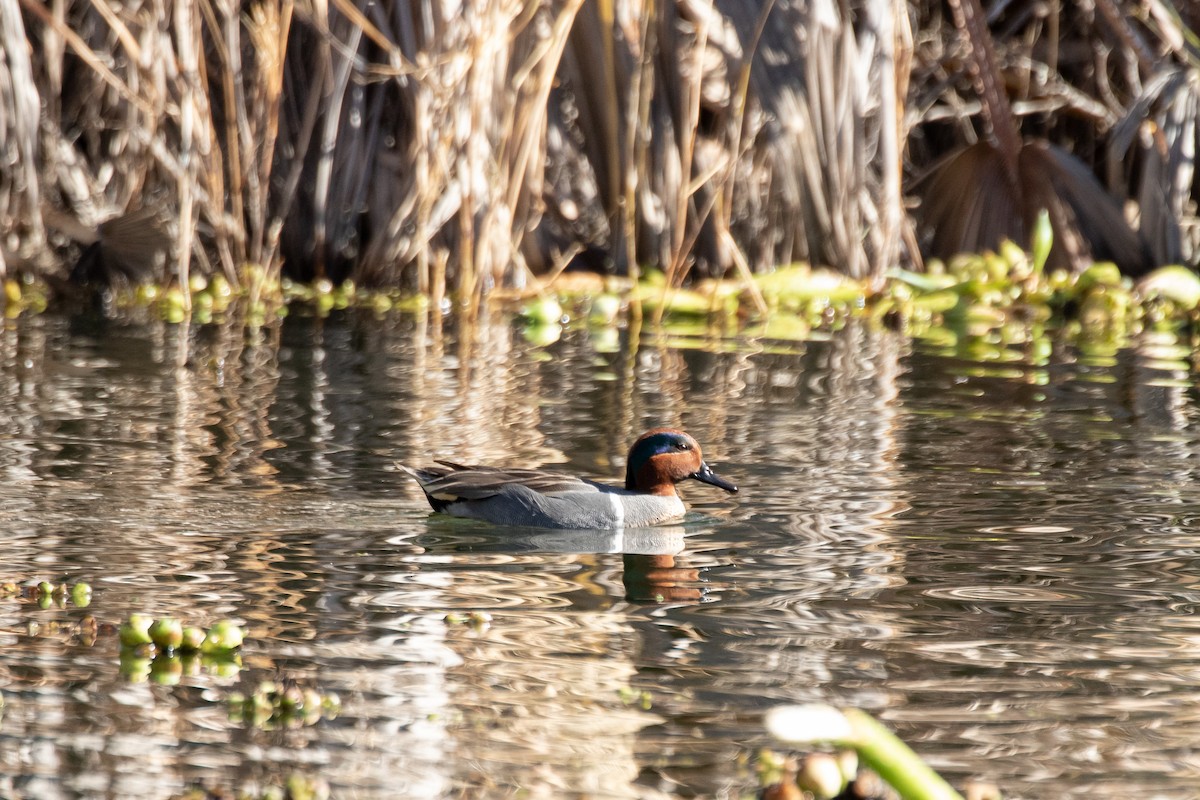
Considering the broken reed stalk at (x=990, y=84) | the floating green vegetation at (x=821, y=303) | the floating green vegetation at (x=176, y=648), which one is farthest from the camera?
the broken reed stalk at (x=990, y=84)

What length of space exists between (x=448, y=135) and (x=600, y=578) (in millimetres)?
6211

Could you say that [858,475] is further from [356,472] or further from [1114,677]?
[1114,677]

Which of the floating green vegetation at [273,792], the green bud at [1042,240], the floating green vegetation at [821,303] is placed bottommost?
the floating green vegetation at [273,792]

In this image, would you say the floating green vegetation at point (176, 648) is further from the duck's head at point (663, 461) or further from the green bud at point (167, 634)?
the duck's head at point (663, 461)

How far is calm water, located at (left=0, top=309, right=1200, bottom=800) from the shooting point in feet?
11.3

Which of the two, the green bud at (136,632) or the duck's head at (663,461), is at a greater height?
the duck's head at (663,461)

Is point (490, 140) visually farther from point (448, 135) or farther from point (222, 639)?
point (222, 639)

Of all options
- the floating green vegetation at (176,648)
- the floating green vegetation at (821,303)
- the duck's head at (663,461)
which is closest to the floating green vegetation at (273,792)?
the floating green vegetation at (176,648)

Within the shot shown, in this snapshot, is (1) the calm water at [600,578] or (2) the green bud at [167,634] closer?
(1) the calm water at [600,578]

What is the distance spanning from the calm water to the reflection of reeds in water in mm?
2340

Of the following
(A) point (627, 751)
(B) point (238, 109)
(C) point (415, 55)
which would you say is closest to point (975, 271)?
(C) point (415, 55)

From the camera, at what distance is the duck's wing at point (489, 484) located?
5508mm

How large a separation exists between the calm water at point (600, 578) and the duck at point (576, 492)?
0.30 ft

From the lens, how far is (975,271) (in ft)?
38.7
